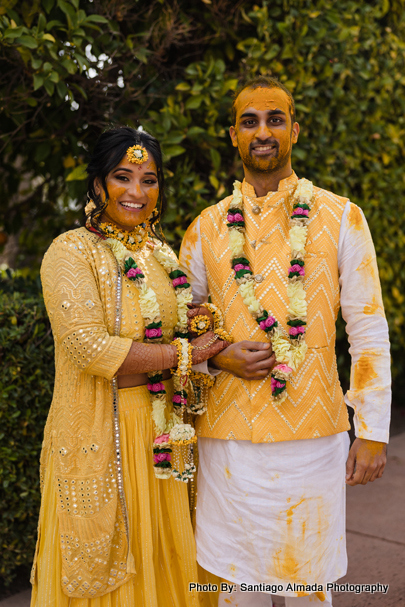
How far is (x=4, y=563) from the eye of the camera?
325 cm

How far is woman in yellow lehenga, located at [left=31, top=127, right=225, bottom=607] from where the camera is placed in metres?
2.25

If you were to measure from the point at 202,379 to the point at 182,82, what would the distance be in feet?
6.51

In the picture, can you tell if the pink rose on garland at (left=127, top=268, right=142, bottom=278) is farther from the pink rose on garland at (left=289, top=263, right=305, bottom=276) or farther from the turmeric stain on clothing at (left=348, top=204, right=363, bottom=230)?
the turmeric stain on clothing at (left=348, top=204, right=363, bottom=230)

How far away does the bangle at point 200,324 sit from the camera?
7.86 feet

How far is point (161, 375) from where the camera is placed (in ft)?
8.01

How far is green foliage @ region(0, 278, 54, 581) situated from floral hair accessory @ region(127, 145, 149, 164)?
1200 millimetres

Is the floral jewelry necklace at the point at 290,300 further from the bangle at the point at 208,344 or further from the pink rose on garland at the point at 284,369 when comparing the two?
the bangle at the point at 208,344

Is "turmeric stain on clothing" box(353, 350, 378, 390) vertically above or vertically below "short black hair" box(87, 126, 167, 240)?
below

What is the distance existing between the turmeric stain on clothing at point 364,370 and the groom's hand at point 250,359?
319 millimetres

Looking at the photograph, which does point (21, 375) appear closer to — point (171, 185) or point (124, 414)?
point (124, 414)

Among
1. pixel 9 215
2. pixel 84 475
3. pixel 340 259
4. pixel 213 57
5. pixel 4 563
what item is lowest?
pixel 4 563

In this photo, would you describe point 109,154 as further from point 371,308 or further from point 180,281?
point 371,308

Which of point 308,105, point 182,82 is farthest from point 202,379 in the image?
point 308,105

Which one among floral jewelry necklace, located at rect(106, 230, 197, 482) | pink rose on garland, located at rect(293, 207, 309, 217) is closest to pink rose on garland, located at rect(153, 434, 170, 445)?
floral jewelry necklace, located at rect(106, 230, 197, 482)
